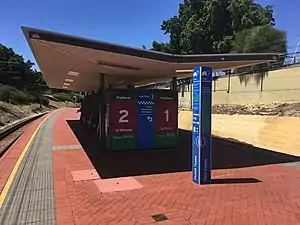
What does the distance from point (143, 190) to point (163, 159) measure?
11.5 ft

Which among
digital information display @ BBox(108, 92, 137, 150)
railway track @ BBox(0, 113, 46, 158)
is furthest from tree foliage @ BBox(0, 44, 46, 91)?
digital information display @ BBox(108, 92, 137, 150)

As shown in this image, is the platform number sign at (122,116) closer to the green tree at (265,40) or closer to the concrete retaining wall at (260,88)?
the concrete retaining wall at (260,88)

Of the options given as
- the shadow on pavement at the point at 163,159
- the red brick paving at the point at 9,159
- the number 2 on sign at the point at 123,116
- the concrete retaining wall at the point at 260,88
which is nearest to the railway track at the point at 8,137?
the red brick paving at the point at 9,159

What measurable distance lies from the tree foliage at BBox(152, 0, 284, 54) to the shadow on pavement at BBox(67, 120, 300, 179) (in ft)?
108

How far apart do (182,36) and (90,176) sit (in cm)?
5433

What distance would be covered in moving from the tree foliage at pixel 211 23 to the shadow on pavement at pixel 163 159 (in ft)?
108

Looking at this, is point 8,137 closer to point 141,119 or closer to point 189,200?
point 141,119

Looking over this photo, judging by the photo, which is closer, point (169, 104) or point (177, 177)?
point (177, 177)

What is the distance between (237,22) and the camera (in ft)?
163

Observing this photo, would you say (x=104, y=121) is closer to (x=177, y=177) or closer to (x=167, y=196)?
(x=177, y=177)

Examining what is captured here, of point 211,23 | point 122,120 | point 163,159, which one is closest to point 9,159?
point 122,120

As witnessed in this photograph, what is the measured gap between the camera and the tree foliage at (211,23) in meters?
48.2

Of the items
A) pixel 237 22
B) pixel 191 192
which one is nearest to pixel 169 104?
pixel 191 192

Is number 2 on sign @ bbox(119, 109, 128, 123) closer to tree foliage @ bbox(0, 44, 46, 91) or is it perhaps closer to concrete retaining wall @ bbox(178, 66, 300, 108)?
concrete retaining wall @ bbox(178, 66, 300, 108)
